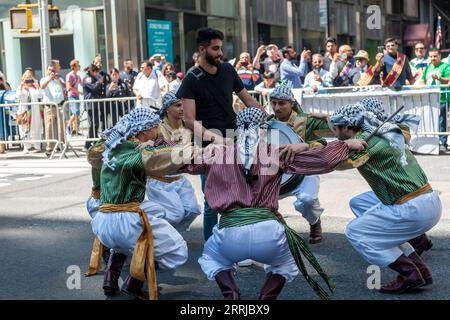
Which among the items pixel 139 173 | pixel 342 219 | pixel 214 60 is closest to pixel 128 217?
pixel 139 173

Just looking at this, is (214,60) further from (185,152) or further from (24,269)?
(24,269)

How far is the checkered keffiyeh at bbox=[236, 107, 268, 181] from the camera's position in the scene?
16.8 ft

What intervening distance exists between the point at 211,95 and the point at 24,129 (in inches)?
411

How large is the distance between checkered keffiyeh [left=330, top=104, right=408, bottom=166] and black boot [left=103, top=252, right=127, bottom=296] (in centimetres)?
185

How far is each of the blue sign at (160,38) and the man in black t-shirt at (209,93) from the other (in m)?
16.6

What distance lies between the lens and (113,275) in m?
5.94

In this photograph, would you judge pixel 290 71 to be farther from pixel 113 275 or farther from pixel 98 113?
pixel 113 275

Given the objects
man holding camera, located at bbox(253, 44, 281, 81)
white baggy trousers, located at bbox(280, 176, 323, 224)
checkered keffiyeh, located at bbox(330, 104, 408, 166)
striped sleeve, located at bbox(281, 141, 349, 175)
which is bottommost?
white baggy trousers, located at bbox(280, 176, 323, 224)

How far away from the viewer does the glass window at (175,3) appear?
23.8m

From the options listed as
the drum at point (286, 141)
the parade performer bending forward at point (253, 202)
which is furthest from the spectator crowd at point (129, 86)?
the parade performer bending forward at point (253, 202)

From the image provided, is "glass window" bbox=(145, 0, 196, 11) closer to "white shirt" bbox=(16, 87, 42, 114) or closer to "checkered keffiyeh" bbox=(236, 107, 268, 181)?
"white shirt" bbox=(16, 87, 42, 114)

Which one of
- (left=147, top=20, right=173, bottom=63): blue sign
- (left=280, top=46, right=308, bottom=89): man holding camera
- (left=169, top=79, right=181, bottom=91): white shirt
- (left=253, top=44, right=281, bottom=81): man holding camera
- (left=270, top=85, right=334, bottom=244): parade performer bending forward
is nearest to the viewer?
(left=270, top=85, right=334, bottom=244): parade performer bending forward

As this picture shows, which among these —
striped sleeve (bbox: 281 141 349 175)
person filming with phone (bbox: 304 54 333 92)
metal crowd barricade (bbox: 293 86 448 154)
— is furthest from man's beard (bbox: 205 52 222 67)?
person filming with phone (bbox: 304 54 333 92)

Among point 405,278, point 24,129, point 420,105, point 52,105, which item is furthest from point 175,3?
point 405,278
